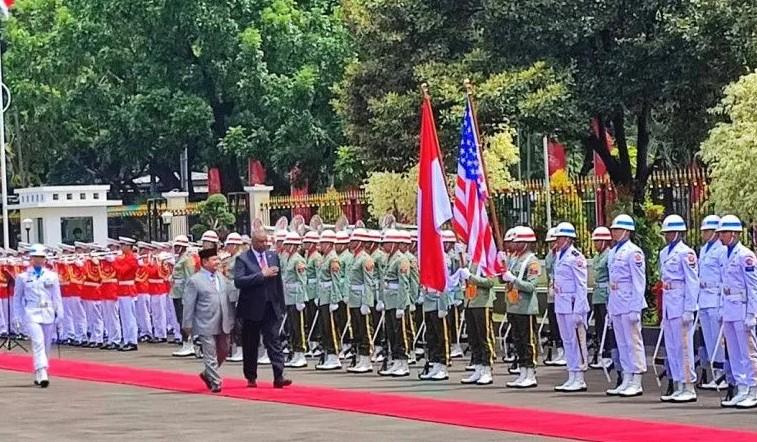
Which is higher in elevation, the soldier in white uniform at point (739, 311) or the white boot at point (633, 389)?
the soldier in white uniform at point (739, 311)

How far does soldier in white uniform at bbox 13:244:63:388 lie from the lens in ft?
66.7

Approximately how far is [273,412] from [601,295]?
18.4ft

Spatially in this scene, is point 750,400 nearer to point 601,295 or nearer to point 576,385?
point 576,385

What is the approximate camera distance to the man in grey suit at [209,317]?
61.2 feet

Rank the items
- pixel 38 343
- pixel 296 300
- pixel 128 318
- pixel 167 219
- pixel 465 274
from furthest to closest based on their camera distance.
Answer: pixel 167 219 < pixel 128 318 < pixel 296 300 < pixel 38 343 < pixel 465 274

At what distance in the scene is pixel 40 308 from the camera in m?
20.6

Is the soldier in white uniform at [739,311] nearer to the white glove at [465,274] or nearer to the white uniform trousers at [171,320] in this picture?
the white glove at [465,274]

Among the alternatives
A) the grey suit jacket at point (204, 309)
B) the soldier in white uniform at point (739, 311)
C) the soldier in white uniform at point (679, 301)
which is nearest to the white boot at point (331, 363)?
the grey suit jacket at point (204, 309)

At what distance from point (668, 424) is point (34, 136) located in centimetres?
3805

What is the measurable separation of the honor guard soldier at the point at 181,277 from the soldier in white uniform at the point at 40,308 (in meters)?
4.87

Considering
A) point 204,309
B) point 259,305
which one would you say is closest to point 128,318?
point 259,305

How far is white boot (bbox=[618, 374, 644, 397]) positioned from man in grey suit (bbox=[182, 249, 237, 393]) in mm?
4853

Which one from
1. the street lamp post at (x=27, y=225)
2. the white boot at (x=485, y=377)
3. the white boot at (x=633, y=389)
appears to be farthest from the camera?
the street lamp post at (x=27, y=225)

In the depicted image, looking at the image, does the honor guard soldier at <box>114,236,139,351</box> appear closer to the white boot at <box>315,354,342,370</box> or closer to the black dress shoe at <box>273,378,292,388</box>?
the white boot at <box>315,354,342,370</box>
